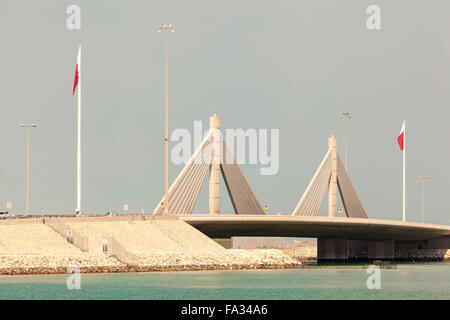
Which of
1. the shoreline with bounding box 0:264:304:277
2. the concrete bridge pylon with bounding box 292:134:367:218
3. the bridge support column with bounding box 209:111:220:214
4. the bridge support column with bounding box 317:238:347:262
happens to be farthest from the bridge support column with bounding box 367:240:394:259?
the shoreline with bounding box 0:264:304:277

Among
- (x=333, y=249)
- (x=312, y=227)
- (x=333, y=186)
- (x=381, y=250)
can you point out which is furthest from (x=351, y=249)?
(x=312, y=227)

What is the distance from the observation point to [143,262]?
3250 inches

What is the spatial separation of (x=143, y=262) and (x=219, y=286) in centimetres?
1533

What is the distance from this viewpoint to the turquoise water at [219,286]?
61781 millimetres

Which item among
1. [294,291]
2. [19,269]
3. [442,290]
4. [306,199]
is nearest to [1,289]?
[19,269]

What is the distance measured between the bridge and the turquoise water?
67.4ft

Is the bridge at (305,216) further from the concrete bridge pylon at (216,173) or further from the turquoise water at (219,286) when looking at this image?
the turquoise water at (219,286)

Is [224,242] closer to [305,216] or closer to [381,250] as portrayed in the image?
[305,216]

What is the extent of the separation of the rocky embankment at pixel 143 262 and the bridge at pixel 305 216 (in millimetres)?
8852

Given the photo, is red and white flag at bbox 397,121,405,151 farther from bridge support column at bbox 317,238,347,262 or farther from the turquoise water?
the turquoise water

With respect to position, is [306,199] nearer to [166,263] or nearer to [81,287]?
[166,263]

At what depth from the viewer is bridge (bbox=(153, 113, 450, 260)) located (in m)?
105

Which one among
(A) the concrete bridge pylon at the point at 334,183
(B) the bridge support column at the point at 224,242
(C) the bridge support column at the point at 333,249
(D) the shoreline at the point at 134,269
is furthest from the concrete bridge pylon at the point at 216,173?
(C) the bridge support column at the point at 333,249

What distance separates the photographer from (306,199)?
4830 inches
